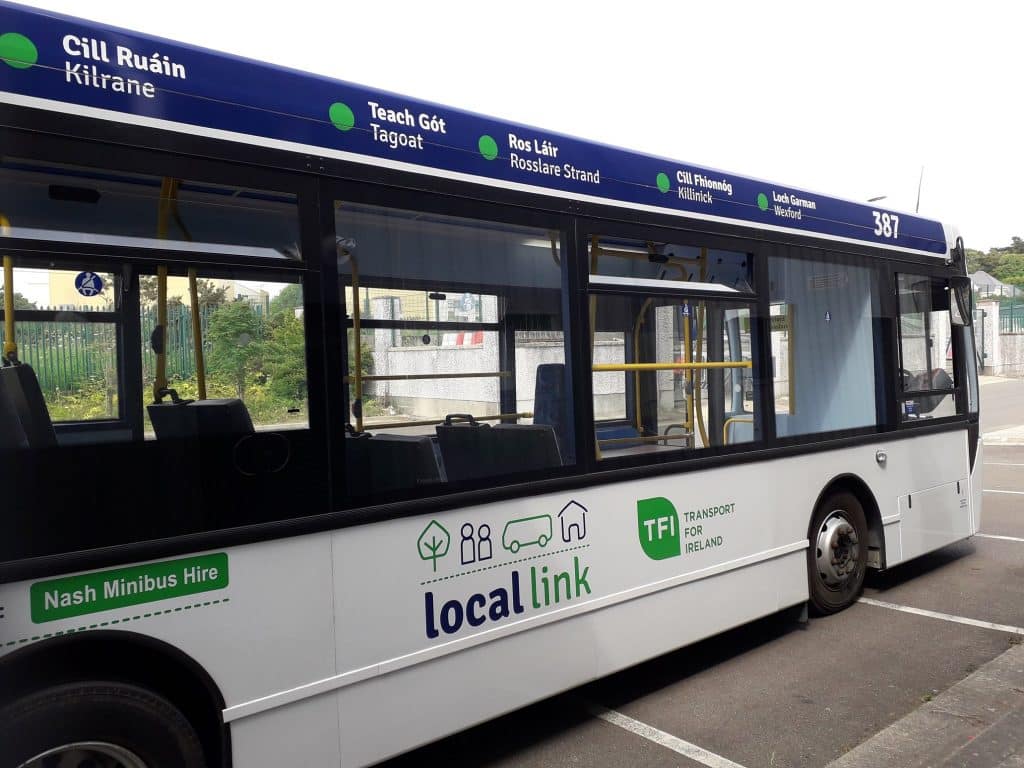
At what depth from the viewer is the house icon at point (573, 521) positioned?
3812mm

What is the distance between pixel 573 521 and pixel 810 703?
62.8 inches

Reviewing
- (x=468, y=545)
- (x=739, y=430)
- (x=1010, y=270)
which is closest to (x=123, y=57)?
(x=468, y=545)

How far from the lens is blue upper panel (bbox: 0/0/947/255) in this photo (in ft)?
8.22

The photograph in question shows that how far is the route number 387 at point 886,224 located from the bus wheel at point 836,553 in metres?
1.87

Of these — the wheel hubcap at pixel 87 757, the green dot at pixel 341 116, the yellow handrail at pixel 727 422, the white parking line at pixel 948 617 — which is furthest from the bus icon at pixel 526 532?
the white parking line at pixel 948 617

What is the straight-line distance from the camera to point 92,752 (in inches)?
99.7

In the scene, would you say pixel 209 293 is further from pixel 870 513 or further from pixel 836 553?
pixel 870 513

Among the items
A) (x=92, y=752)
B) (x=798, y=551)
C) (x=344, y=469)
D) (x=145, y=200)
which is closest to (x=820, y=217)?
(x=798, y=551)

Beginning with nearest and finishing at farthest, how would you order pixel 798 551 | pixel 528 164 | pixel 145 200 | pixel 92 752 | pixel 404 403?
pixel 92 752 → pixel 145 200 → pixel 404 403 → pixel 528 164 → pixel 798 551

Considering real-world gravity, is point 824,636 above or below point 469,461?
below

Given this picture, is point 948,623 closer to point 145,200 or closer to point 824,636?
point 824,636

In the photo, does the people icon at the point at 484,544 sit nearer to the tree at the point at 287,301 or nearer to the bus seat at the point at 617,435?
the bus seat at the point at 617,435

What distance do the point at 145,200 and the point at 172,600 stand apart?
129 centimetres

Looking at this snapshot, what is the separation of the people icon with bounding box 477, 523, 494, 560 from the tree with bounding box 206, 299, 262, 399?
3.73 feet
